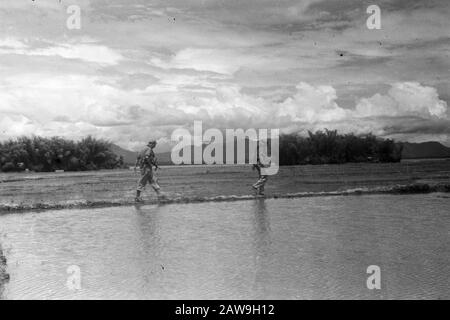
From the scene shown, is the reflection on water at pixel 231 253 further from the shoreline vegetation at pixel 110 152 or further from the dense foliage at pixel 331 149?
the dense foliage at pixel 331 149

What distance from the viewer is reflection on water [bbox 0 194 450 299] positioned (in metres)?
7.59

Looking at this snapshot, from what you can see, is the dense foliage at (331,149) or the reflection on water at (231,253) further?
the dense foliage at (331,149)

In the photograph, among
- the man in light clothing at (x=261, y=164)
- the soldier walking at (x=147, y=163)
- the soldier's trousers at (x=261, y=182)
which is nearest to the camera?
the soldier walking at (x=147, y=163)

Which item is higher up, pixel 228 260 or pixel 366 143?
pixel 366 143

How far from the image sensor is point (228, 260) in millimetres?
Result: 9273

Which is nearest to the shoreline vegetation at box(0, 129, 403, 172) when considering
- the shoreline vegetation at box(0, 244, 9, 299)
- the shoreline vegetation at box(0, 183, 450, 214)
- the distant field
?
the distant field

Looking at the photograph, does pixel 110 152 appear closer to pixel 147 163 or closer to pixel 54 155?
pixel 54 155

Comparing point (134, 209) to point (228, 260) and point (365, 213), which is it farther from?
point (228, 260)

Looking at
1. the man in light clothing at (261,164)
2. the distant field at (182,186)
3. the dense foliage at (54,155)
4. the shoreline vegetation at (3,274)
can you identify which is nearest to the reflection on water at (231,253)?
the shoreline vegetation at (3,274)

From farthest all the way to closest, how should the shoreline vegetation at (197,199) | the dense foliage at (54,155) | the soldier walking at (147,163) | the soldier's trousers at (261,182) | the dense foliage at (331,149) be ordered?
the dense foliage at (331,149)
the dense foliage at (54,155)
the soldier's trousers at (261,182)
the soldier walking at (147,163)
the shoreline vegetation at (197,199)

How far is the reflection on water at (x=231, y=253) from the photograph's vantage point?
759 cm

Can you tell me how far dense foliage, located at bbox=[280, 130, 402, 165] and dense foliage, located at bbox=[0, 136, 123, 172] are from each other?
24.1 m
